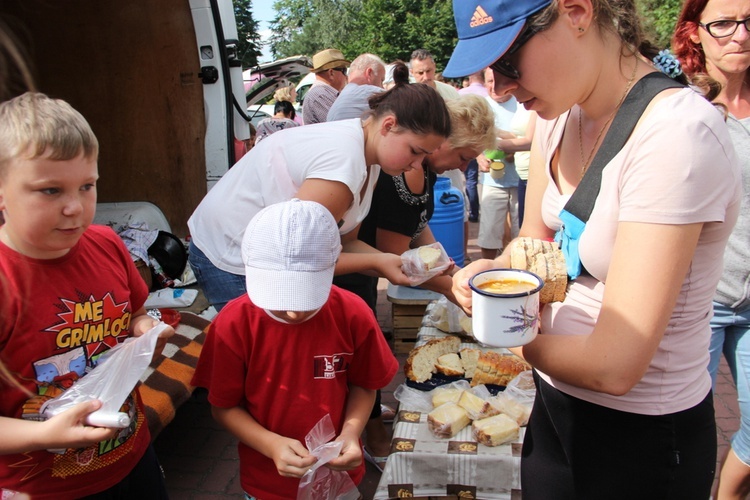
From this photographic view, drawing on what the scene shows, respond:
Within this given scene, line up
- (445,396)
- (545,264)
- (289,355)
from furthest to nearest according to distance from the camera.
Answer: (445,396) < (289,355) < (545,264)

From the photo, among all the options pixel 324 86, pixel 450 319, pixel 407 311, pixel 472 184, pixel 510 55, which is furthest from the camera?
pixel 472 184

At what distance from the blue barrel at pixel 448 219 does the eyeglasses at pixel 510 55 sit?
3.69m

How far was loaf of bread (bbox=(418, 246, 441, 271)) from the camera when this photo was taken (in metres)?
2.50

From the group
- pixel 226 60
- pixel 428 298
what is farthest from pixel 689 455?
pixel 226 60

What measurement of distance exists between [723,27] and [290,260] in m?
1.85

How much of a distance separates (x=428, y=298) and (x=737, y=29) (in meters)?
2.59

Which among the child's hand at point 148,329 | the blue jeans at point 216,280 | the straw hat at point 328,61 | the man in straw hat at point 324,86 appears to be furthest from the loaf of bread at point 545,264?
the straw hat at point 328,61

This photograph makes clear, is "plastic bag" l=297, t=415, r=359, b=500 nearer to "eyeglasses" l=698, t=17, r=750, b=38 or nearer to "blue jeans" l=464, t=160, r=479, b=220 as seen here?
"eyeglasses" l=698, t=17, r=750, b=38

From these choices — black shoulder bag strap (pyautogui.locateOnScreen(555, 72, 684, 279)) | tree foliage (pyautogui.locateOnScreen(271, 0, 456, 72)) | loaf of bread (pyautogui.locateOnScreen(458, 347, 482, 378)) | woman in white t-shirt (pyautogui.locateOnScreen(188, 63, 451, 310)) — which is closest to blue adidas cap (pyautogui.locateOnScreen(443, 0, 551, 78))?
black shoulder bag strap (pyautogui.locateOnScreen(555, 72, 684, 279))

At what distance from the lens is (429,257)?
8.32ft

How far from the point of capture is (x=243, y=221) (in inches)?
92.4

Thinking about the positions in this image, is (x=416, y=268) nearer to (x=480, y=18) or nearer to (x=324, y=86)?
Result: (x=480, y=18)

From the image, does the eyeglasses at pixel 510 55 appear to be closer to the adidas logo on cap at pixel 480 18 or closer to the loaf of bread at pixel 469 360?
the adidas logo on cap at pixel 480 18

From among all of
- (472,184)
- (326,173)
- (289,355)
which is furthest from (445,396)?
(472,184)
